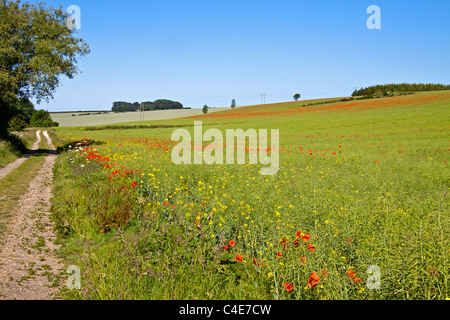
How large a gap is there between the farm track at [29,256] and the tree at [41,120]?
8940 centimetres

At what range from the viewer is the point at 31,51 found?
70.2 ft

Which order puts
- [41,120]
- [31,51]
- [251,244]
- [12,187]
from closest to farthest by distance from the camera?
1. [251,244]
2. [12,187]
3. [31,51]
4. [41,120]

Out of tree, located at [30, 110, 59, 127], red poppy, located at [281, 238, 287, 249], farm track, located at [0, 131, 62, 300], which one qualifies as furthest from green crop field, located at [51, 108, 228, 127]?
red poppy, located at [281, 238, 287, 249]

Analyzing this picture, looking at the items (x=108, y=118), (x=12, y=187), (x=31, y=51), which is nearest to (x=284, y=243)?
(x=12, y=187)

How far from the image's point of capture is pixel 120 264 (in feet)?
14.6

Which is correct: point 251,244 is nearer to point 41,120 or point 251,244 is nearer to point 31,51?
point 31,51

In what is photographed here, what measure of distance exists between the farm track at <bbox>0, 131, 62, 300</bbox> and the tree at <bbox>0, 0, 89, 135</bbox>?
15.2m

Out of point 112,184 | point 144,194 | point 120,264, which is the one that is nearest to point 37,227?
point 112,184

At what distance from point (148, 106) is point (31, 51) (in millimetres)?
102727

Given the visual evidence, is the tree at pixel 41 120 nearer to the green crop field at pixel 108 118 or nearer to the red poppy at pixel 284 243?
the green crop field at pixel 108 118

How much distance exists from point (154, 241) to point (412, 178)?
9028 mm

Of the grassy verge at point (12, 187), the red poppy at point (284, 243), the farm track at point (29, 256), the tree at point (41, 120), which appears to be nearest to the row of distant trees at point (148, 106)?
the tree at point (41, 120)

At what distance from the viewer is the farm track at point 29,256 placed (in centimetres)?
433
